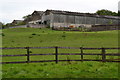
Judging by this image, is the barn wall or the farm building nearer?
the farm building

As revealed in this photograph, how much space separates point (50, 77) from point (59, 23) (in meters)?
60.3

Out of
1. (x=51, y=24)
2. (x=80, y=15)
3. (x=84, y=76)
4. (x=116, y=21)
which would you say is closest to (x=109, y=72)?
(x=84, y=76)

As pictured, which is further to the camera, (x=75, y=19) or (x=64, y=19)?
(x=75, y=19)

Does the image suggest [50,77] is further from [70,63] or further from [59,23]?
[59,23]

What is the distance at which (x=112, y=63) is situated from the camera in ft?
49.9

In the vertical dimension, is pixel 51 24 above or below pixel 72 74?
above

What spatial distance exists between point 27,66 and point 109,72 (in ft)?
17.5

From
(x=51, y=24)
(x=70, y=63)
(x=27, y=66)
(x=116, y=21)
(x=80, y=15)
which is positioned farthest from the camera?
(x=116, y=21)

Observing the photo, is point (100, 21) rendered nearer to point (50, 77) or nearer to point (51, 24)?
point (51, 24)

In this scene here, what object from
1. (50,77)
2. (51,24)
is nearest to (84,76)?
(50,77)

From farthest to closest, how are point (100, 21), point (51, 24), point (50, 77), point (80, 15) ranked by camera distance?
point (100, 21)
point (80, 15)
point (51, 24)
point (50, 77)

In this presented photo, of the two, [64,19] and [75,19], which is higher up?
[75,19]

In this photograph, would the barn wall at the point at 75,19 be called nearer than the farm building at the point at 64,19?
No

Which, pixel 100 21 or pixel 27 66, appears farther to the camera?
pixel 100 21
